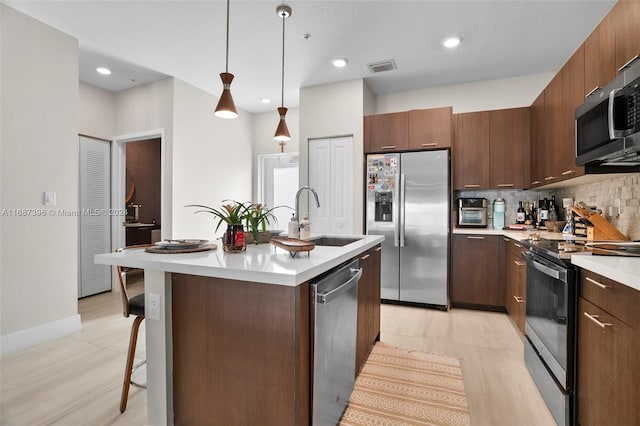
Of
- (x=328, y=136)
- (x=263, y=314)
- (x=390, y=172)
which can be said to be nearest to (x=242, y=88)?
(x=328, y=136)

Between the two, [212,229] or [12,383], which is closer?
[12,383]

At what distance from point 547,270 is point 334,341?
4.13 feet

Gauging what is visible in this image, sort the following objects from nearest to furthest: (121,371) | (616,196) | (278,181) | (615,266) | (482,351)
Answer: (615,266) < (121,371) < (616,196) < (482,351) < (278,181)

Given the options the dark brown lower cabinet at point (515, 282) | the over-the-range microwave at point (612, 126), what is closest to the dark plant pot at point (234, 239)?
the over-the-range microwave at point (612, 126)

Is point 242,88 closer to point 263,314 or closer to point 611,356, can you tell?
point 263,314

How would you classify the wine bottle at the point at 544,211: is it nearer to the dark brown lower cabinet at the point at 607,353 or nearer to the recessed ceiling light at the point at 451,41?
the recessed ceiling light at the point at 451,41

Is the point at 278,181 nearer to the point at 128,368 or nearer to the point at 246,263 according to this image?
the point at 128,368

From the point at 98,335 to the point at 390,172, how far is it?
11.0ft

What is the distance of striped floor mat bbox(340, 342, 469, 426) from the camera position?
174 cm

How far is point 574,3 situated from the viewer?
8.24 ft

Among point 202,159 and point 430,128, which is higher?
point 430,128

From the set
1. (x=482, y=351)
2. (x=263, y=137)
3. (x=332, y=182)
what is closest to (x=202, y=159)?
Answer: (x=263, y=137)

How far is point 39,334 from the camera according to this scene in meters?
2.71

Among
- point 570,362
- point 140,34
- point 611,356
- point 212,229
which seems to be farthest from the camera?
point 212,229
